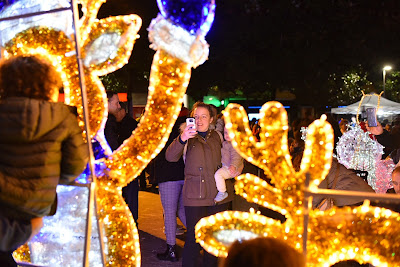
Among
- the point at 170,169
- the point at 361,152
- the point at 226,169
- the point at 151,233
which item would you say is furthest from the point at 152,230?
the point at 361,152

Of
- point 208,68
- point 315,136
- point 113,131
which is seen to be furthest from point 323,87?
point 315,136

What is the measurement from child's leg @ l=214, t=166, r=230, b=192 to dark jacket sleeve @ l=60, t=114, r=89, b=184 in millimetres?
2357

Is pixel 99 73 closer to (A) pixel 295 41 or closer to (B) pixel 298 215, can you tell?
(B) pixel 298 215

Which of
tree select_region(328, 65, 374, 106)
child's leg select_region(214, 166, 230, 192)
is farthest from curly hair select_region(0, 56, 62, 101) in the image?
tree select_region(328, 65, 374, 106)

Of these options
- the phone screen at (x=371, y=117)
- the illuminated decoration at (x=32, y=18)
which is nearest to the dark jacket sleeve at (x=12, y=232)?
the illuminated decoration at (x=32, y=18)

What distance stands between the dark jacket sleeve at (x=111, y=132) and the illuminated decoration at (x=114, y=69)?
9.33 ft

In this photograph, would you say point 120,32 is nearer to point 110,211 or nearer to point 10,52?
point 10,52

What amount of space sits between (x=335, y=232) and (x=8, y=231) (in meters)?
1.54

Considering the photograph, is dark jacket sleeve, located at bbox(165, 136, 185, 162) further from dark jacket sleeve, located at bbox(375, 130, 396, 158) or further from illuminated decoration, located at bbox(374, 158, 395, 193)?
dark jacket sleeve, located at bbox(375, 130, 396, 158)

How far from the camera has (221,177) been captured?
4.46 meters

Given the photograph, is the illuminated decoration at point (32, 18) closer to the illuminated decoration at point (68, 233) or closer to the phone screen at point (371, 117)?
the illuminated decoration at point (68, 233)

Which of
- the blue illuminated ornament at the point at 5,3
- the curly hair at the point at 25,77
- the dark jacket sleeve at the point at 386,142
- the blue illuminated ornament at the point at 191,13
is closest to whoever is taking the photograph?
the curly hair at the point at 25,77

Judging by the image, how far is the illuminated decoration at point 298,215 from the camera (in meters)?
→ 2.21

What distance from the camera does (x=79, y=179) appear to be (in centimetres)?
253
